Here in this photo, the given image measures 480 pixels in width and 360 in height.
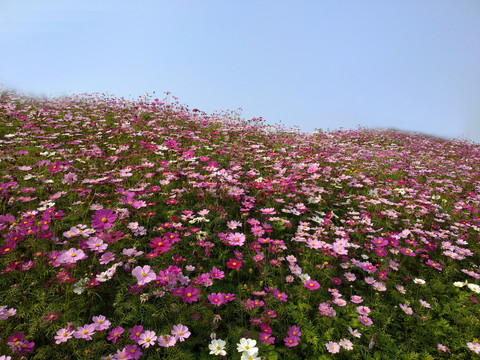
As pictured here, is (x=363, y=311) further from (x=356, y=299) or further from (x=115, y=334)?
(x=115, y=334)

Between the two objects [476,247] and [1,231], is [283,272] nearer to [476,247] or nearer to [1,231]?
[1,231]

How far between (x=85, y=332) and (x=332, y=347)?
1884 millimetres

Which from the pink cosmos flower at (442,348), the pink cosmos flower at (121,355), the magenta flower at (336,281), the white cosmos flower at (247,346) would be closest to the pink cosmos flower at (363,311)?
the magenta flower at (336,281)

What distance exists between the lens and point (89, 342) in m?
1.91

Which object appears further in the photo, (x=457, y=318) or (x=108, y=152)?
(x=108, y=152)

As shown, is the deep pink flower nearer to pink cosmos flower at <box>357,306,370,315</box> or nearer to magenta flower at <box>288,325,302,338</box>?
magenta flower at <box>288,325,302,338</box>

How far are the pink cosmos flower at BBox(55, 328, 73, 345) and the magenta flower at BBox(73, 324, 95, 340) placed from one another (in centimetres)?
3

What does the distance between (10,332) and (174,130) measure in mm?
5379

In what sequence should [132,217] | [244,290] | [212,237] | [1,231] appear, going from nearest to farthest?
1. [244,290]
2. [1,231]
3. [212,237]
4. [132,217]

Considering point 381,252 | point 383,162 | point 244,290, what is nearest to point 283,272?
point 244,290

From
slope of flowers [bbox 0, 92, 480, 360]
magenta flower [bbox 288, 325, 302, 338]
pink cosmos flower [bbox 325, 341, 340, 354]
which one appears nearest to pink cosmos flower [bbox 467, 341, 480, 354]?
slope of flowers [bbox 0, 92, 480, 360]

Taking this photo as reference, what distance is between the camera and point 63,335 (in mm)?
1782

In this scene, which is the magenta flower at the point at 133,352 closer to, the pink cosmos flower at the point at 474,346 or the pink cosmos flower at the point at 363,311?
the pink cosmos flower at the point at 363,311

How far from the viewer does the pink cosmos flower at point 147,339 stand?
5.77ft
